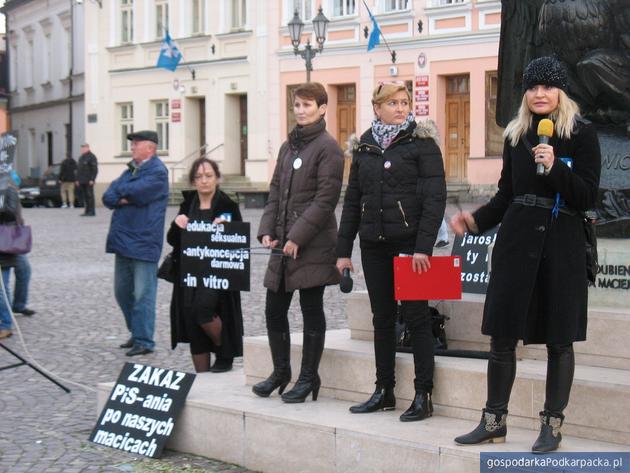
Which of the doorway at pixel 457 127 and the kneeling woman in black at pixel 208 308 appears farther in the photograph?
the doorway at pixel 457 127

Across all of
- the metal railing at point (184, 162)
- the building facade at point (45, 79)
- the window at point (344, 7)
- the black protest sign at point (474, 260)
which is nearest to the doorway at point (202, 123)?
the metal railing at point (184, 162)

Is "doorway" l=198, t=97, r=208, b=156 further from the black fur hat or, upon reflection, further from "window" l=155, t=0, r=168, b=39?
the black fur hat

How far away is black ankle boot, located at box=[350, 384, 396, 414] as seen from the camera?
22.1ft

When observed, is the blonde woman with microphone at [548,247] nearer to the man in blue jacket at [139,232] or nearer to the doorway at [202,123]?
the man in blue jacket at [139,232]

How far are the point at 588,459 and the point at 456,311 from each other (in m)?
1.78

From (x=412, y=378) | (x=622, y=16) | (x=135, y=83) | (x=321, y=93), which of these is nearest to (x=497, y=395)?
(x=412, y=378)

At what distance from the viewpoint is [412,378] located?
6840 millimetres

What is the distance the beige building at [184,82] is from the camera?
124 ft

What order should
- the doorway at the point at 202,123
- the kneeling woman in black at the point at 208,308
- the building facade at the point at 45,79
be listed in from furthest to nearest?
the building facade at the point at 45,79, the doorway at the point at 202,123, the kneeling woman in black at the point at 208,308

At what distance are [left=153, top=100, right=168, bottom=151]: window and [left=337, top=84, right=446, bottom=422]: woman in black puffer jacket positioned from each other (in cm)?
3467

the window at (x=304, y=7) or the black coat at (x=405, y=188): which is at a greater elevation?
the window at (x=304, y=7)

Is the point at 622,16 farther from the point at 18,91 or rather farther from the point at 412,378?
the point at 18,91

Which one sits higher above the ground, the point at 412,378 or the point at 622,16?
the point at 622,16

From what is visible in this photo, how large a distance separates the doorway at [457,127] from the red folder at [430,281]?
86.1ft
